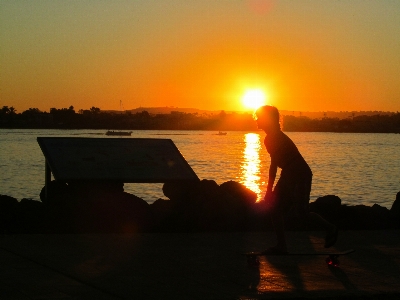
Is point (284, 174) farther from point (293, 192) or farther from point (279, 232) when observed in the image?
point (279, 232)

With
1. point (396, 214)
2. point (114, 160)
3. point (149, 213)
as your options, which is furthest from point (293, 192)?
point (396, 214)

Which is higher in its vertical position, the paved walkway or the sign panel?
the sign panel

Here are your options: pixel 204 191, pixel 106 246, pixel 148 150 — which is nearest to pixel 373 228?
pixel 204 191

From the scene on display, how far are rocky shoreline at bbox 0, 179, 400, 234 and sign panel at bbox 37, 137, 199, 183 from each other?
0.24 m

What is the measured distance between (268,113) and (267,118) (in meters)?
0.07

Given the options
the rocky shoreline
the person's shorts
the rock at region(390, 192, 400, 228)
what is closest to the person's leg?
the person's shorts

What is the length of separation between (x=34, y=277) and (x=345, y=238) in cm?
486

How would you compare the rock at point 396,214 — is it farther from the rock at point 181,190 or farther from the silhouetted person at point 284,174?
the silhouetted person at point 284,174

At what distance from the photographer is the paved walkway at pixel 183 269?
671cm

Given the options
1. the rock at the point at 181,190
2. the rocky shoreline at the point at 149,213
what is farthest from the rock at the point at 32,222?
the rock at the point at 181,190

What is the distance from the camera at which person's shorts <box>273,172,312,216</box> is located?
834cm

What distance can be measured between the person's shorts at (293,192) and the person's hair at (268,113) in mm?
598

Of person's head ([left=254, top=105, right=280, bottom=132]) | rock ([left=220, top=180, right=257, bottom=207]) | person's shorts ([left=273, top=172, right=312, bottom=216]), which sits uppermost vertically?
person's head ([left=254, top=105, right=280, bottom=132])

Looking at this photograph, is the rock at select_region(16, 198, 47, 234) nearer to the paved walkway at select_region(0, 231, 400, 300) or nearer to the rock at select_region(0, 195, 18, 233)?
the rock at select_region(0, 195, 18, 233)
